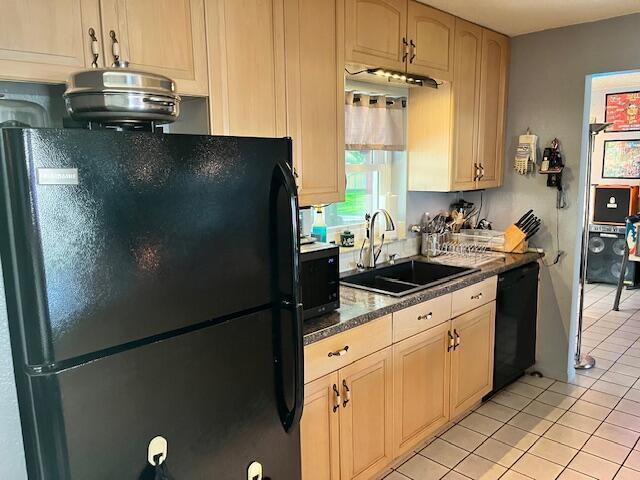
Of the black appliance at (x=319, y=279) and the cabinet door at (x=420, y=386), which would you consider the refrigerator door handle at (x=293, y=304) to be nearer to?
the black appliance at (x=319, y=279)

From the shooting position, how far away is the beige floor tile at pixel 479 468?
240cm

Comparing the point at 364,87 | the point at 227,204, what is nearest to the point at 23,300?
the point at 227,204

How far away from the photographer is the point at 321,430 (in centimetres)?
198

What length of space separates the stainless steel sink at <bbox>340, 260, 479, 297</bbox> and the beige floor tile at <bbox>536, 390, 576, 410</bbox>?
1074 millimetres

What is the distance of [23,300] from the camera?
979mm

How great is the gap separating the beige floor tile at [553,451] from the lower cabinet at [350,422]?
87cm

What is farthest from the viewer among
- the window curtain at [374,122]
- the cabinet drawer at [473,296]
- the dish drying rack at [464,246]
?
the dish drying rack at [464,246]

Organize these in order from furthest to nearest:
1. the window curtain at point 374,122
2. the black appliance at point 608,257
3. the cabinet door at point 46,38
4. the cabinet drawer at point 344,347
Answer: the black appliance at point 608,257 < the window curtain at point 374,122 < the cabinet drawer at point 344,347 < the cabinet door at point 46,38

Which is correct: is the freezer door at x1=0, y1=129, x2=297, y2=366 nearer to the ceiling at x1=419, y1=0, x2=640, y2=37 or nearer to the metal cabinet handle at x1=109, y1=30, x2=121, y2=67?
the metal cabinet handle at x1=109, y1=30, x2=121, y2=67

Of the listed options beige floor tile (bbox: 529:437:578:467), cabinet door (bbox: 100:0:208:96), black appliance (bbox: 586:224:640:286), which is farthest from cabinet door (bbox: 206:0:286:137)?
black appliance (bbox: 586:224:640:286)

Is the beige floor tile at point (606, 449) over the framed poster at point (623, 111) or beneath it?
beneath

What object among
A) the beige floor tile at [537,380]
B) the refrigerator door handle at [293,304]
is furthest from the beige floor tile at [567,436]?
the refrigerator door handle at [293,304]

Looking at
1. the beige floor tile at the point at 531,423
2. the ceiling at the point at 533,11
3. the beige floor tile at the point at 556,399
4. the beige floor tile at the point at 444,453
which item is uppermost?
the ceiling at the point at 533,11

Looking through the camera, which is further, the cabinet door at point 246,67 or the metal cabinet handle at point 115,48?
the cabinet door at point 246,67
